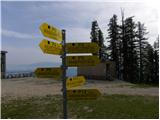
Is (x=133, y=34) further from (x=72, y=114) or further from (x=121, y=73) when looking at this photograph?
(x=72, y=114)

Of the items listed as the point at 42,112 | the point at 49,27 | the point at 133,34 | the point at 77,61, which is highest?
the point at 133,34

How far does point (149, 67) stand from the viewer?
50312 mm

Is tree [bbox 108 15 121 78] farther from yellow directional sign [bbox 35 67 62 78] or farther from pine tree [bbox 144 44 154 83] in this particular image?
yellow directional sign [bbox 35 67 62 78]

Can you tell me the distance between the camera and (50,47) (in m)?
5.06

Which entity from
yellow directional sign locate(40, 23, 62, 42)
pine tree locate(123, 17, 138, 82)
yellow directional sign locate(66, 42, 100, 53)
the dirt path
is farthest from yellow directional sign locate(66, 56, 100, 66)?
pine tree locate(123, 17, 138, 82)

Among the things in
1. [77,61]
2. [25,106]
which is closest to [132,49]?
[25,106]

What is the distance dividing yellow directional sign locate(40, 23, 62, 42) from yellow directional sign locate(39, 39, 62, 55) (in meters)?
0.11

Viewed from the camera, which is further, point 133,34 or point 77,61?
point 133,34

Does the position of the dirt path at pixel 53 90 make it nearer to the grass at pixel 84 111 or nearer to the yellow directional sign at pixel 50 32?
the grass at pixel 84 111

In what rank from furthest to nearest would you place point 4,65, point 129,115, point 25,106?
point 4,65, point 25,106, point 129,115

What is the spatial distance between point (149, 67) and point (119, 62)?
524 cm

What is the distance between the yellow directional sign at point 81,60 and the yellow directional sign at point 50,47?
0.24 metres

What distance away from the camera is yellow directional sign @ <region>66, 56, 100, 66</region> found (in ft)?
17.9

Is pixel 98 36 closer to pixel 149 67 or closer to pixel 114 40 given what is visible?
pixel 114 40
